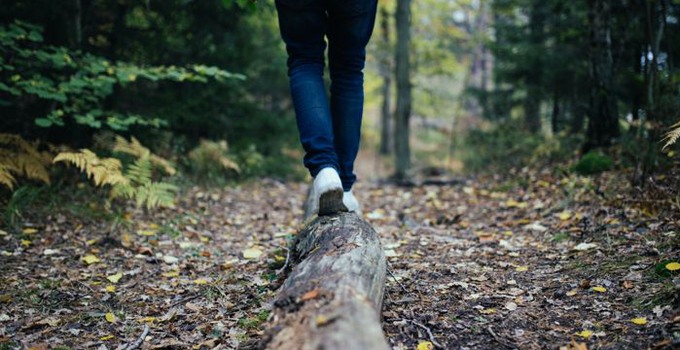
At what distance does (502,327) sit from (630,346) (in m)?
0.46

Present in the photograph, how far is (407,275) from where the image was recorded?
257 cm

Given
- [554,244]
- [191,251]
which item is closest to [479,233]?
[554,244]

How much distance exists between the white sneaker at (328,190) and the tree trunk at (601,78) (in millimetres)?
3690

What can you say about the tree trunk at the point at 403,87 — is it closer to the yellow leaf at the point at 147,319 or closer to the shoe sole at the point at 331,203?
the shoe sole at the point at 331,203

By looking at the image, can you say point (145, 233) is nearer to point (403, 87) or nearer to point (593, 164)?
point (593, 164)

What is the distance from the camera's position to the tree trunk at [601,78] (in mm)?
4797

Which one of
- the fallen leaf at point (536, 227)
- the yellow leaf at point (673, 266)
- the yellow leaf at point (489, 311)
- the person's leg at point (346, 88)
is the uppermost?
the person's leg at point (346, 88)

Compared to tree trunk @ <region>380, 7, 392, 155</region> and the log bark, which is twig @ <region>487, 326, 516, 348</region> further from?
tree trunk @ <region>380, 7, 392, 155</region>

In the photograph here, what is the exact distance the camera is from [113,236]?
11.1ft

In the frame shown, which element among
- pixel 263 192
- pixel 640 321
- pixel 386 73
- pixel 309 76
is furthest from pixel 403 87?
pixel 386 73

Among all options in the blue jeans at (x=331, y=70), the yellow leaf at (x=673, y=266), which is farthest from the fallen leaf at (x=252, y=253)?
the yellow leaf at (x=673, y=266)

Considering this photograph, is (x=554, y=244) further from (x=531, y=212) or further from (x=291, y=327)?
(x=291, y=327)

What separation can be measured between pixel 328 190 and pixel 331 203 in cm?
16

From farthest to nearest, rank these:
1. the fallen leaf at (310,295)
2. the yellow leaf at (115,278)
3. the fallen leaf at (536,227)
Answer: the fallen leaf at (536,227) → the yellow leaf at (115,278) → the fallen leaf at (310,295)
